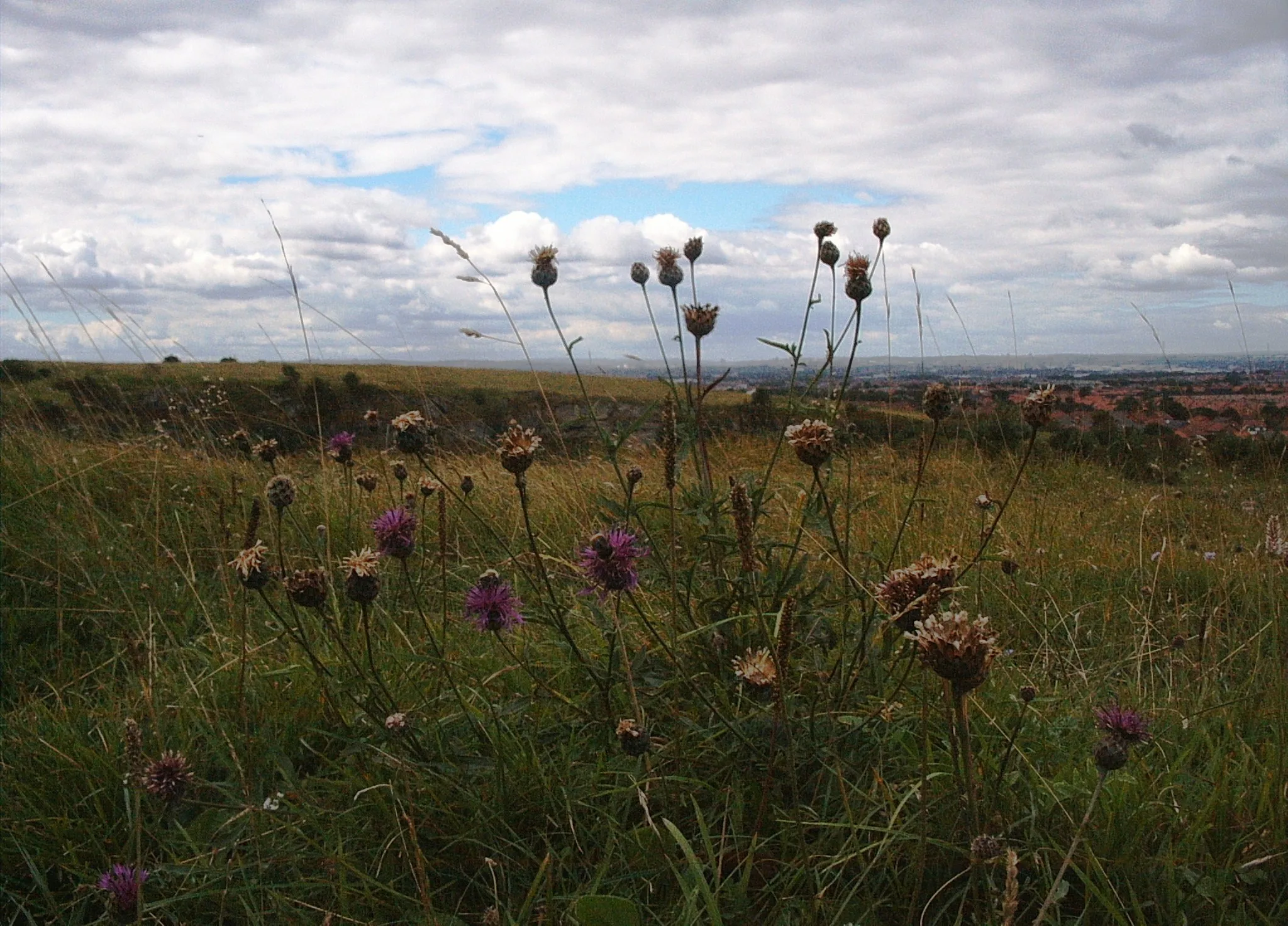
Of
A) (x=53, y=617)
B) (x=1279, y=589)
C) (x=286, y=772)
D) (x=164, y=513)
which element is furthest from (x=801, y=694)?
(x=164, y=513)

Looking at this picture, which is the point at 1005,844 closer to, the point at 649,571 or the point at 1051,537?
the point at 649,571

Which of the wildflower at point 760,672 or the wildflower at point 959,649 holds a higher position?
the wildflower at point 959,649

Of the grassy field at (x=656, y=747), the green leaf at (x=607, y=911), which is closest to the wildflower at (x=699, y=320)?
the grassy field at (x=656, y=747)

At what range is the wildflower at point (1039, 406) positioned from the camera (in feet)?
5.22

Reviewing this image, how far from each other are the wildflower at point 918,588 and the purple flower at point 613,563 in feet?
1.71

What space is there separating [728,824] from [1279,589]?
265 cm

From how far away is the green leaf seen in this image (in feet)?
3.87

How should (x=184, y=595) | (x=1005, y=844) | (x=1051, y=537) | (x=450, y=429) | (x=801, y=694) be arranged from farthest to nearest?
(x=450, y=429) < (x=1051, y=537) < (x=184, y=595) < (x=801, y=694) < (x=1005, y=844)

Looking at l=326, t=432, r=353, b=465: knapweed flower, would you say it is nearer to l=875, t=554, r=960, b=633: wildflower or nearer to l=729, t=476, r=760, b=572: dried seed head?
l=729, t=476, r=760, b=572: dried seed head

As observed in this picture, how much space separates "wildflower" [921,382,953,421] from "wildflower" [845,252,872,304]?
0.66 metres

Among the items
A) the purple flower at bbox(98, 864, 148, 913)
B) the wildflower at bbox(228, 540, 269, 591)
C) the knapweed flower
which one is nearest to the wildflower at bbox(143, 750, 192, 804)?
the purple flower at bbox(98, 864, 148, 913)

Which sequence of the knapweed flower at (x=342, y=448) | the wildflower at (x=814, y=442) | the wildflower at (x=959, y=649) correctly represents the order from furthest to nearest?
the knapweed flower at (x=342, y=448) → the wildflower at (x=814, y=442) → the wildflower at (x=959, y=649)

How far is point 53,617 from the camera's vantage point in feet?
10.6

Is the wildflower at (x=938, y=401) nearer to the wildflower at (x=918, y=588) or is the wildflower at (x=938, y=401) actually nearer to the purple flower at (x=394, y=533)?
the wildflower at (x=918, y=588)
